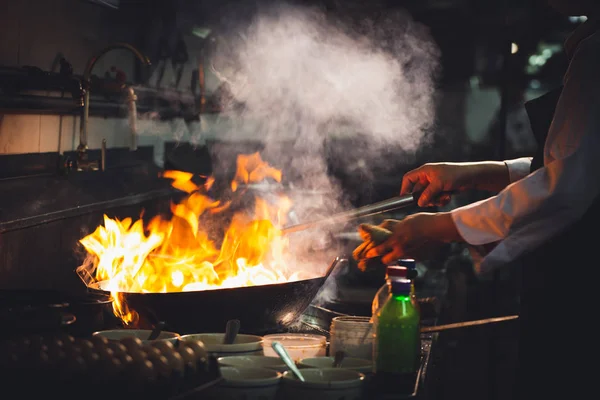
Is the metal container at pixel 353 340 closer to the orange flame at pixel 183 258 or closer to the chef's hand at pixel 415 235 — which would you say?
the chef's hand at pixel 415 235

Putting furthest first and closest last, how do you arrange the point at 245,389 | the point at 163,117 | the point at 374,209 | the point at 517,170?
1. the point at 163,117
2. the point at 517,170
3. the point at 374,209
4. the point at 245,389

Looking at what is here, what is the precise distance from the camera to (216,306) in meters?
2.57

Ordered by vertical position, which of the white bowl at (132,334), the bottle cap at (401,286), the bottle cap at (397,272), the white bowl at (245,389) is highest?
the bottle cap at (397,272)

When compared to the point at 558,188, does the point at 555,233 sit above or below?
below

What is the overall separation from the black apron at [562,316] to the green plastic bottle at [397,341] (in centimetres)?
71

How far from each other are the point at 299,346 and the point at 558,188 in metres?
0.95

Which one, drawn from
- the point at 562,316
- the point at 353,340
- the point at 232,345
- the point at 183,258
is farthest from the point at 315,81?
the point at 232,345

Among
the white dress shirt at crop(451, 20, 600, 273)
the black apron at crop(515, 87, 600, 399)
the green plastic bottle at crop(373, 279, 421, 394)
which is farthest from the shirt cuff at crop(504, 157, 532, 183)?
the green plastic bottle at crop(373, 279, 421, 394)

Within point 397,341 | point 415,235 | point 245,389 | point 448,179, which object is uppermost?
point 448,179

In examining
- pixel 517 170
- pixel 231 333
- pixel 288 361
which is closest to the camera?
pixel 288 361

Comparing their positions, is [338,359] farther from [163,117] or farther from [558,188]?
[163,117]

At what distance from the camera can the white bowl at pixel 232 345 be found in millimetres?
2158

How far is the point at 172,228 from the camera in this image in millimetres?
3525

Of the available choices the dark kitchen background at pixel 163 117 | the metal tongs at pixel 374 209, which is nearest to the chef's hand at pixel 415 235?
the metal tongs at pixel 374 209
